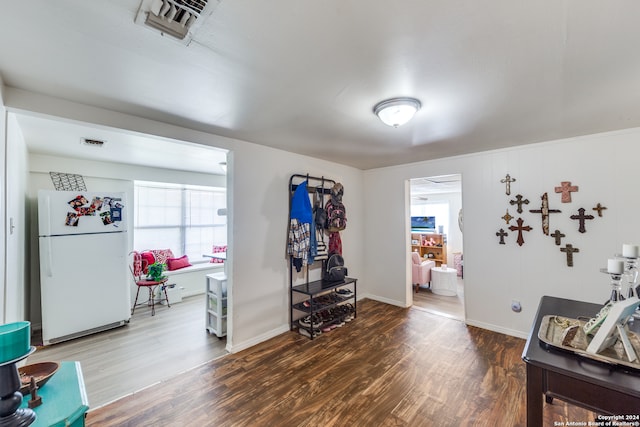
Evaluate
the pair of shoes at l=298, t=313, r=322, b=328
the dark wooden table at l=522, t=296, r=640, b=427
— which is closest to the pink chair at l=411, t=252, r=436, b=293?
the pair of shoes at l=298, t=313, r=322, b=328

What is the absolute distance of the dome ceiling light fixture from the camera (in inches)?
74.0

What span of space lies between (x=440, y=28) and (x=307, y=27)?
60 cm

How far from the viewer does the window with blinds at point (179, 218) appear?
4.88 metres

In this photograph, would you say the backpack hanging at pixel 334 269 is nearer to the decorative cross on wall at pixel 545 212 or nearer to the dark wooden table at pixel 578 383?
the decorative cross on wall at pixel 545 212

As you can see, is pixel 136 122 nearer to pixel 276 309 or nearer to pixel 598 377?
pixel 276 309

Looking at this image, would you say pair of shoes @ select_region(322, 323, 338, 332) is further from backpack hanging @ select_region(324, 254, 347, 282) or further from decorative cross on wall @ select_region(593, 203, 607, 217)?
decorative cross on wall @ select_region(593, 203, 607, 217)

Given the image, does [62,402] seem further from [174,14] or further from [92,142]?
[92,142]

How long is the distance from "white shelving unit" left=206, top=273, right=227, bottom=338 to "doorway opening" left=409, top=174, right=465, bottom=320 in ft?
9.66

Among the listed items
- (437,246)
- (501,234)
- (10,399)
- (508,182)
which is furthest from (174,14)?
(437,246)

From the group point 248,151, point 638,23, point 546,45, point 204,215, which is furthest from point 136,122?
point 204,215

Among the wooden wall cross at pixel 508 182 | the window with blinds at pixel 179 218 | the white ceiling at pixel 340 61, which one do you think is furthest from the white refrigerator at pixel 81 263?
the wooden wall cross at pixel 508 182

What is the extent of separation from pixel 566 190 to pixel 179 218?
6.13 m

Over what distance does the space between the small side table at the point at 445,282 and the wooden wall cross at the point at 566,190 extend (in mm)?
2452

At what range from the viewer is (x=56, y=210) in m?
3.07
